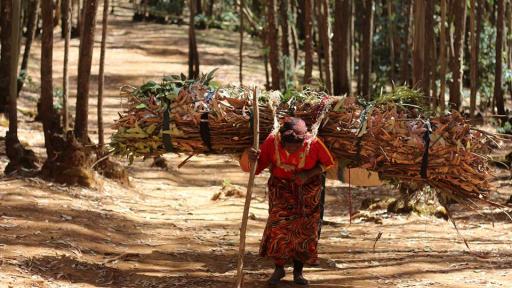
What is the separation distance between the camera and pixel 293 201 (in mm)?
6801

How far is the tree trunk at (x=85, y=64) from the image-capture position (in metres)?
10.3

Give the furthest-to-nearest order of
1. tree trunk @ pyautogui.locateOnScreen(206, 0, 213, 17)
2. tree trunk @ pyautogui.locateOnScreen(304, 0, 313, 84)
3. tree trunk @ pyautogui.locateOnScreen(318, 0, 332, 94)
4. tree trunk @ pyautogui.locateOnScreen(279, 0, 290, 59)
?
tree trunk @ pyautogui.locateOnScreen(206, 0, 213, 17) < tree trunk @ pyautogui.locateOnScreen(279, 0, 290, 59) < tree trunk @ pyautogui.locateOnScreen(304, 0, 313, 84) < tree trunk @ pyautogui.locateOnScreen(318, 0, 332, 94)

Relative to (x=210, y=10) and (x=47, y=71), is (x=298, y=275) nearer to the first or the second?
(x=47, y=71)

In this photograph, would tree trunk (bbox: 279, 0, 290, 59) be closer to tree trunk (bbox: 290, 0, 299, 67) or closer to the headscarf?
tree trunk (bbox: 290, 0, 299, 67)

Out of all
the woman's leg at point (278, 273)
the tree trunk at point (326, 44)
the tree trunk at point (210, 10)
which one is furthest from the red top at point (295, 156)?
the tree trunk at point (210, 10)

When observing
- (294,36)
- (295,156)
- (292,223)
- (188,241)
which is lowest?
(188,241)

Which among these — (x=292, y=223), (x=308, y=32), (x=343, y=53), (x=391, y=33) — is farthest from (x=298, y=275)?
(x=391, y=33)

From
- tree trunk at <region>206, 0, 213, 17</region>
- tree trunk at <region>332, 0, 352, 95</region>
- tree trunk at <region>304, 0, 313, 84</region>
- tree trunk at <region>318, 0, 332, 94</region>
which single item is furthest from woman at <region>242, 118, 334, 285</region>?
tree trunk at <region>206, 0, 213, 17</region>

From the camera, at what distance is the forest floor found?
703 centimetres

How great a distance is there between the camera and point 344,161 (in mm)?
7039

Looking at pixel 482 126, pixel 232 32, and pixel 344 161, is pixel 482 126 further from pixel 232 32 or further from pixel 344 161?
pixel 232 32

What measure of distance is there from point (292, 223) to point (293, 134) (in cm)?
77

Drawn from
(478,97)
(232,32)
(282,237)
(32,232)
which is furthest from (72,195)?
(232,32)

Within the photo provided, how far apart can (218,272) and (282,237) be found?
0.86 metres
